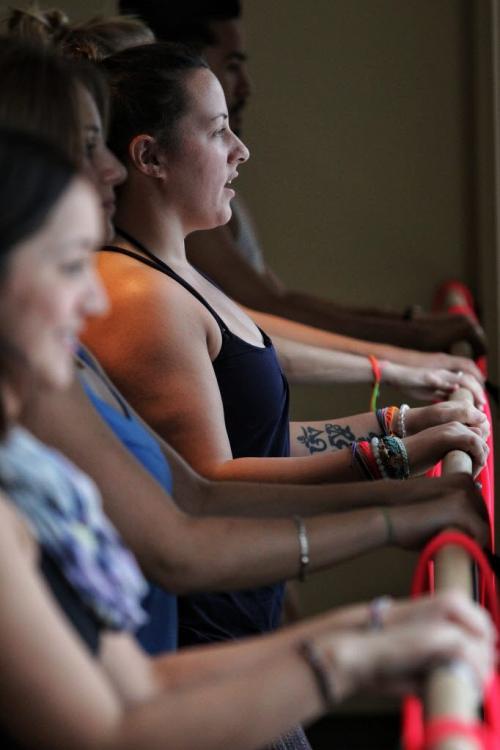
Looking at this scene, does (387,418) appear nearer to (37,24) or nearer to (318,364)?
(318,364)

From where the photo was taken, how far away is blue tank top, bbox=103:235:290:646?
5.84 ft

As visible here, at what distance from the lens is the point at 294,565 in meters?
1.31

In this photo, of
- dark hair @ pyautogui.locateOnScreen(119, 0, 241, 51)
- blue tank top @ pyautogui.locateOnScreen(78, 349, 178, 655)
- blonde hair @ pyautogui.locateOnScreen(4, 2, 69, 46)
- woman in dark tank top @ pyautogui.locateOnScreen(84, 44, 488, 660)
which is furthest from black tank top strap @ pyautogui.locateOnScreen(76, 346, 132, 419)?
dark hair @ pyautogui.locateOnScreen(119, 0, 241, 51)

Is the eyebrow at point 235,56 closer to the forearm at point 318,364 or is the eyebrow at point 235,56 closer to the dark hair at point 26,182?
the forearm at point 318,364

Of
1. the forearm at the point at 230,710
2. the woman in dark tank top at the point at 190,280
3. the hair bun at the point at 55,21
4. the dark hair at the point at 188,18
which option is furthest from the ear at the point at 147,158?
the dark hair at the point at 188,18

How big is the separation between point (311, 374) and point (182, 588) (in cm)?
116

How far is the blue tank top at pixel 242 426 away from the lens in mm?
1781

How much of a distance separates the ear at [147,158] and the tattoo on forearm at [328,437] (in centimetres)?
46

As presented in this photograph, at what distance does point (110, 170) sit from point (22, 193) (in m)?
0.71

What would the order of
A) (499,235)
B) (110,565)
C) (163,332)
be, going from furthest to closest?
(499,235)
(163,332)
(110,565)

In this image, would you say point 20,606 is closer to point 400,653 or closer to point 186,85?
point 400,653

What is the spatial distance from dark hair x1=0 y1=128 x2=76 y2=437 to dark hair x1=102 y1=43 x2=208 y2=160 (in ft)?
3.06

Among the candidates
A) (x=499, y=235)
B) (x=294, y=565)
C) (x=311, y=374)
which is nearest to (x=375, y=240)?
(x=499, y=235)

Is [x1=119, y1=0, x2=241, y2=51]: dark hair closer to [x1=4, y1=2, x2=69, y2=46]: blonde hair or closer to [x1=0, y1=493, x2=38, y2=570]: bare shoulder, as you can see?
[x1=4, y1=2, x2=69, y2=46]: blonde hair
